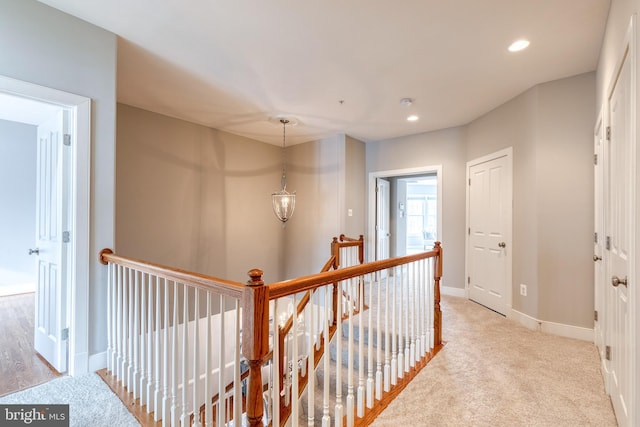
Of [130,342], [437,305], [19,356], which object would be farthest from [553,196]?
[19,356]

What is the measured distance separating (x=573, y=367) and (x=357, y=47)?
10.5ft

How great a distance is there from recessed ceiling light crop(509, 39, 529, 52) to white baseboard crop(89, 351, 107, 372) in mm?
4114

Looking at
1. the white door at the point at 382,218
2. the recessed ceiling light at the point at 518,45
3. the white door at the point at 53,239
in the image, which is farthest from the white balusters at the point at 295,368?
the white door at the point at 382,218

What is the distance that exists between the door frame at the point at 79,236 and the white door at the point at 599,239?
3.83 meters

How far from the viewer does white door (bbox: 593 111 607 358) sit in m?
2.23

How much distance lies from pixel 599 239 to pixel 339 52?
8.87 feet

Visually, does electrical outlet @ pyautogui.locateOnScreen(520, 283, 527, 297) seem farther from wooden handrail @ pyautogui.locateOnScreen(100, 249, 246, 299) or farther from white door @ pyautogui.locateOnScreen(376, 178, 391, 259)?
wooden handrail @ pyautogui.locateOnScreen(100, 249, 246, 299)

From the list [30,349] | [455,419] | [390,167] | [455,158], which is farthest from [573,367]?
[30,349]

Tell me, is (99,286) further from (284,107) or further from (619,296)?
(619,296)

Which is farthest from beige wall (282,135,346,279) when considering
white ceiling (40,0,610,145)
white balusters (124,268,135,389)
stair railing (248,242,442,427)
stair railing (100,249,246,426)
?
white balusters (124,268,135,389)

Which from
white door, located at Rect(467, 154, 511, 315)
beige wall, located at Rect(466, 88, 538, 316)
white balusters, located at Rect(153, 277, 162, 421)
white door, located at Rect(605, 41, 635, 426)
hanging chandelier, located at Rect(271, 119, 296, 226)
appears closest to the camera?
white door, located at Rect(605, 41, 635, 426)

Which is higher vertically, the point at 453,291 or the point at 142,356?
the point at 142,356

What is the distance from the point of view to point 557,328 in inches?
116

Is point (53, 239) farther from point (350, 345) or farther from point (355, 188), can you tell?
point (355, 188)
